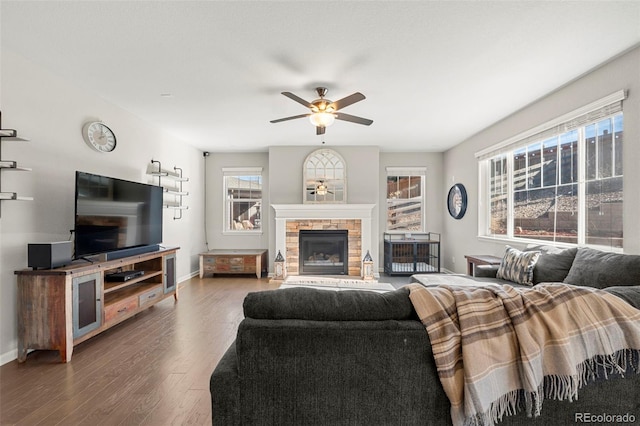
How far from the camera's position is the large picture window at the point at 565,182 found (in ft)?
8.77

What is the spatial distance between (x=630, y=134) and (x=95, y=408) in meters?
4.54

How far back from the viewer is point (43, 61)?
2619mm

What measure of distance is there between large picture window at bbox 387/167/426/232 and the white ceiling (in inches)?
106

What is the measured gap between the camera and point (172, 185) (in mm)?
5086

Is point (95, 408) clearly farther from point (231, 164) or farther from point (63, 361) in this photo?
point (231, 164)

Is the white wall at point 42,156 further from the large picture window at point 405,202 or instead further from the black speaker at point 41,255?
the large picture window at point 405,202

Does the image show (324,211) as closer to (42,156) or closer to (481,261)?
(481,261)

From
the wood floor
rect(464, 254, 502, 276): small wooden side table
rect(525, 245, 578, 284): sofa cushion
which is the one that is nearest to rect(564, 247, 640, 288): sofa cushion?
rect(525, 245, 578, 284): sofa cushion

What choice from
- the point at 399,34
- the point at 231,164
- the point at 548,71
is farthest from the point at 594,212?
the point at 231,164

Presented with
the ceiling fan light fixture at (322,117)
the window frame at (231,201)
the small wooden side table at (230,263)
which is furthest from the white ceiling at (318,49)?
the small wooden side table at (230,263)

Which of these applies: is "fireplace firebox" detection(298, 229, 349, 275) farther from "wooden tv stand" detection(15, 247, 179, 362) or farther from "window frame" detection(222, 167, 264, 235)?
"wooden tv stand" detection(15, 247, 179, 362)

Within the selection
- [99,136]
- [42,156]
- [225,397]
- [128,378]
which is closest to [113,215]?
[42,156]

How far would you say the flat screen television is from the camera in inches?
110

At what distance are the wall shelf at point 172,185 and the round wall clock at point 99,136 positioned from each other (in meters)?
0.81
